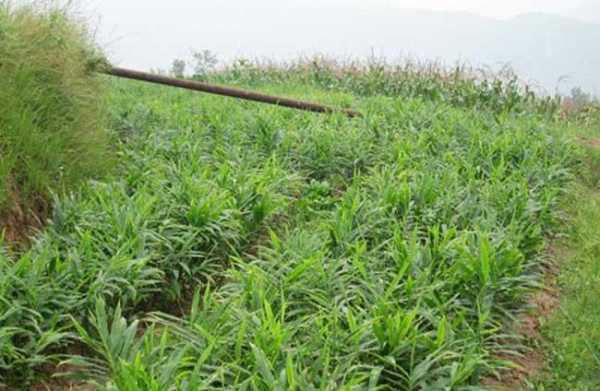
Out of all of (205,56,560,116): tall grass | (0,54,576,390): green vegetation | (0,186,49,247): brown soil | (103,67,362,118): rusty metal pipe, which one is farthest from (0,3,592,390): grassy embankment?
(205,56,560,116): tall grass

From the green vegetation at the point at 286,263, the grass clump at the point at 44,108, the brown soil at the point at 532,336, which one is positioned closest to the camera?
the green vegetation at the point at 286,263

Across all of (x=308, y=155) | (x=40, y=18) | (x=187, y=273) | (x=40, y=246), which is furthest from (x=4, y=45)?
(x=308, y=155)

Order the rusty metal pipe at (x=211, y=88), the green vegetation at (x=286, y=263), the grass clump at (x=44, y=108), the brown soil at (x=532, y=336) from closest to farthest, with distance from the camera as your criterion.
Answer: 1. the green vegetation at (x=286, y=263)
2. the brown soil at (x=532, y=336)
3. the grass clump at (x=44, y=108)
4. the rusty metal pipe at (x=211, y=88)

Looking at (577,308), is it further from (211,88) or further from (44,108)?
(211,88)

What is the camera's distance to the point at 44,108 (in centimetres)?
460

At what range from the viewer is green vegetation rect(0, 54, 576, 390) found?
269 cm

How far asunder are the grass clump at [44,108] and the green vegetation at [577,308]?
3.13 meters

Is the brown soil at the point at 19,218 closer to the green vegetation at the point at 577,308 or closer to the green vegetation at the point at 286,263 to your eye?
the green vegetation at the point at 286,263

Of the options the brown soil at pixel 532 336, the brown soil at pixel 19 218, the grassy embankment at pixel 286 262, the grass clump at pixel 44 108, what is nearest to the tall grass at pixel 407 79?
the grassy embankment at pixel 286 262

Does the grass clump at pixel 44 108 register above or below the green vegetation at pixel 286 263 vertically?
above

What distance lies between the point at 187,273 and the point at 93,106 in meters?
2.25

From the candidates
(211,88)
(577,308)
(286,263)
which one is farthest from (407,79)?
(286,263)

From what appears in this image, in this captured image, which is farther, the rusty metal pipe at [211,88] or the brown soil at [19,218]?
the rusty metal pipe at [211,88]

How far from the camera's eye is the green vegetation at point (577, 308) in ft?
9.92
